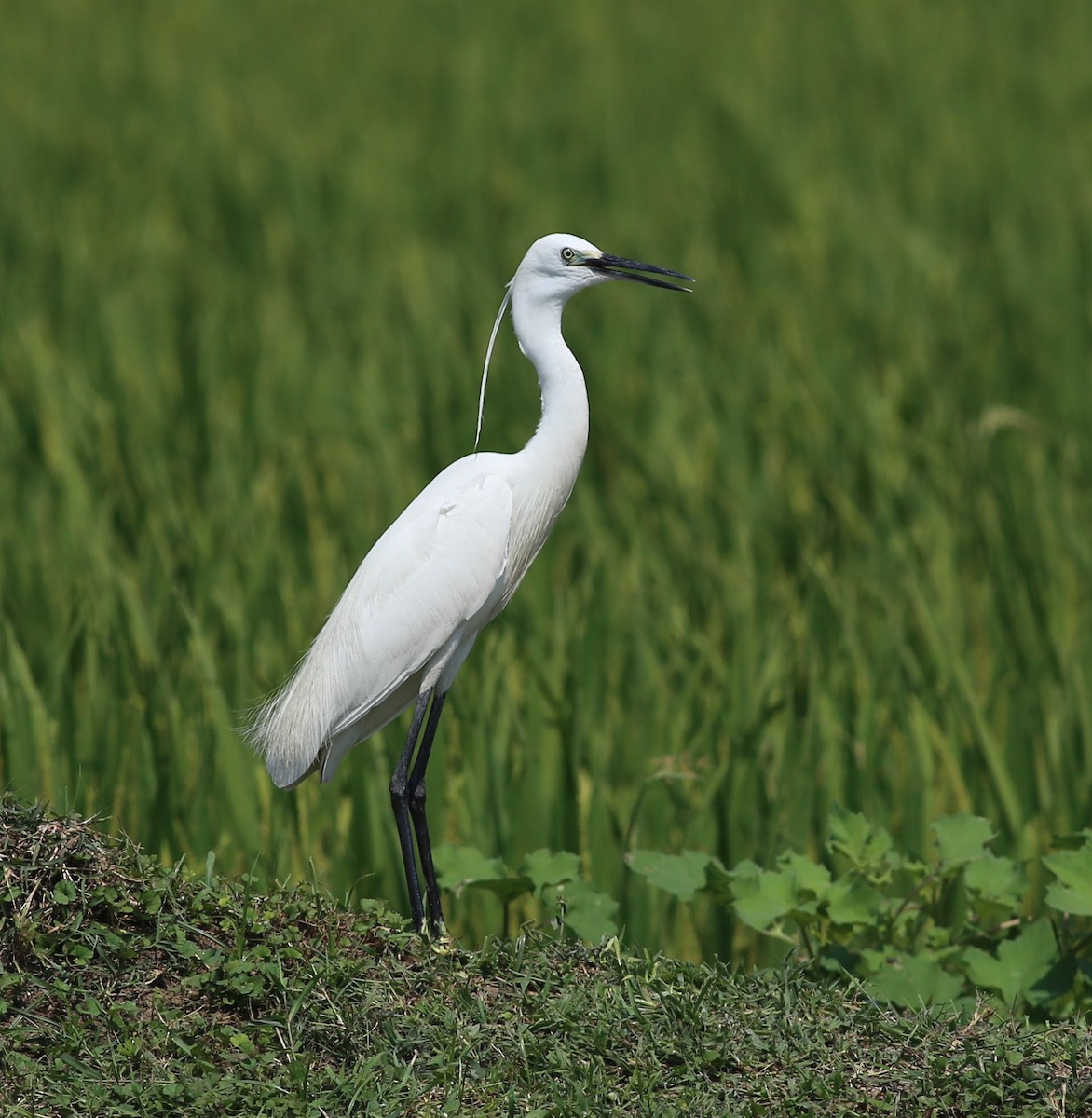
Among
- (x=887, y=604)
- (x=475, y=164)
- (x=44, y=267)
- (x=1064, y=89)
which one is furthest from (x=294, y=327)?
(x=1064, y=89)

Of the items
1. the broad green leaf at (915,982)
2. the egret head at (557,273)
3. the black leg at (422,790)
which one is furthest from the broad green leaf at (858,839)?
the egret head at (557,273)

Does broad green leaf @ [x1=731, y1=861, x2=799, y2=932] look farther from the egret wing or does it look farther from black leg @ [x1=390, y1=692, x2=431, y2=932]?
the egret wing

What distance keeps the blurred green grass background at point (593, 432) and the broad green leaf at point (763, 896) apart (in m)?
0.44

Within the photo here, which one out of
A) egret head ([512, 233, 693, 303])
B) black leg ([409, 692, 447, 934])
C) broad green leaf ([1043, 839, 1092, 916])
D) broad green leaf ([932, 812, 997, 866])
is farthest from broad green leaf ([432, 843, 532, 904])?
egret head ([512, 233, 693, 303])

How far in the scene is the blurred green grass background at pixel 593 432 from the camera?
136 inches

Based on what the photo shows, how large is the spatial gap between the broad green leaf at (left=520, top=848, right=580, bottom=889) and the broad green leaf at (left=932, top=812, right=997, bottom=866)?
68 centimetres

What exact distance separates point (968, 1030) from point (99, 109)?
29.5 ft

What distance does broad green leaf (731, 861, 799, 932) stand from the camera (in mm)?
2701

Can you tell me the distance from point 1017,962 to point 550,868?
2.83ft

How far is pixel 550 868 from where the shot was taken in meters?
2.73

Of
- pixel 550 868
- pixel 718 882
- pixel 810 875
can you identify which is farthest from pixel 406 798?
pixel 810 875

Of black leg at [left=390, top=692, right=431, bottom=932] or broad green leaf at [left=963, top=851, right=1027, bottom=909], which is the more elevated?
black leg at [left=390, top=692, right=431, bottom=932]

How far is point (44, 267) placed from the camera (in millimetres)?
7105

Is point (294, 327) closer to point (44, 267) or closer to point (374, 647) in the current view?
point (44, 267)
